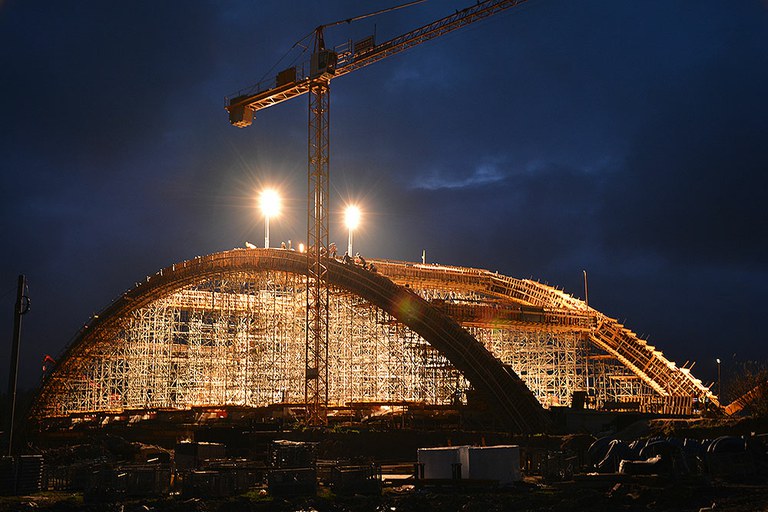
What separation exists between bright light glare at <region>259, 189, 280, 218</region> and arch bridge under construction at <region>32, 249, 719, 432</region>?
16.9ft

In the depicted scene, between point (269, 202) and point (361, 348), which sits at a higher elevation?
point (269, 202)

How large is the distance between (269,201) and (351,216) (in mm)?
6802

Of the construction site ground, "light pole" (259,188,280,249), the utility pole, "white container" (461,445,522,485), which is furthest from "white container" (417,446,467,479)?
"light pole" (259,188,280,249)

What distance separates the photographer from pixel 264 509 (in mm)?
29000

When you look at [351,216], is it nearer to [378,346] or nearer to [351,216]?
[351,216]

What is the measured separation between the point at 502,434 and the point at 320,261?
18.7 meters

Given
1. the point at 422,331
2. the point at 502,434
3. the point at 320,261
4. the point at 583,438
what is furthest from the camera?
the point at 320,261

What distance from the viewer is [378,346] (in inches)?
2502

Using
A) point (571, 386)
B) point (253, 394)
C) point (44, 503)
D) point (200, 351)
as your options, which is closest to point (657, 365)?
point (571, 386)

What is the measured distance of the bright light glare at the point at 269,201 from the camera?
70.3 m

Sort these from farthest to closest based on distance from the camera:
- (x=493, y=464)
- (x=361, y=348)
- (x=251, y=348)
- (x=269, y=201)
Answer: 1. (x=251, y=348)
2. (x=269, y=201)
3. (x=361, y=348)
4. (x=493, y=464)

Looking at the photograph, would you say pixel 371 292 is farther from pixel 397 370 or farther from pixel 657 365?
pixel 657 365

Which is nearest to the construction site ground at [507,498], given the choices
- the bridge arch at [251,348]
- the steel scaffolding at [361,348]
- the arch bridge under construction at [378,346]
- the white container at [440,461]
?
the white container at [440,461]

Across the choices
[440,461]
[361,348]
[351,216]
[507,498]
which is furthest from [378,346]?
[507,498]
